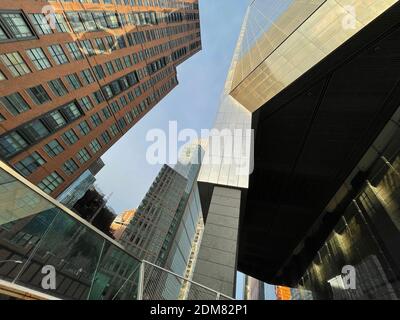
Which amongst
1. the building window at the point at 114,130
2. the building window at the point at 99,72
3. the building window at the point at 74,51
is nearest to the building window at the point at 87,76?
the building window at the point at 99,72

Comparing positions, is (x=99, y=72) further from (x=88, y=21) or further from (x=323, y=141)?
(x=323, y=141)

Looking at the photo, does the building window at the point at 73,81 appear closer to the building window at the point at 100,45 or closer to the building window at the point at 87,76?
the building window at the point at 87,76

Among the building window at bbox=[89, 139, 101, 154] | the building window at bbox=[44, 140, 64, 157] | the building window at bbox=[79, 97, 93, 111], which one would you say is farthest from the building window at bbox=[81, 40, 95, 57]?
the building window at bbox=[44, 140, 64, 157]

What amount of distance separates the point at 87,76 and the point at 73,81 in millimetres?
3421

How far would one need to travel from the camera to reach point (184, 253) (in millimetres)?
86812

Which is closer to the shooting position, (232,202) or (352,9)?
(352,9)

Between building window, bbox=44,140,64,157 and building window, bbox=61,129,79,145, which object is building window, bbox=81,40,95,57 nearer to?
building window, bbox=61,129,79,145

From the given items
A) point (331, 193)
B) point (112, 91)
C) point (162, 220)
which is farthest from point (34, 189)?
point (162, 220)

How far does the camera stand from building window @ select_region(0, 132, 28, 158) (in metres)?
26.2

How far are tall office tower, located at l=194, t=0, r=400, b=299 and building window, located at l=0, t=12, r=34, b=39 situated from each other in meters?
30.3

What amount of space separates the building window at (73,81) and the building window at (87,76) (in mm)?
1287

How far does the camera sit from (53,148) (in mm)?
34469
